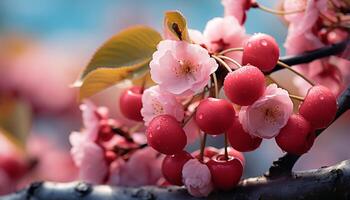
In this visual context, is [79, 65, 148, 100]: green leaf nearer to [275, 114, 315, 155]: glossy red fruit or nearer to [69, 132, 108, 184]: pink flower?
[69, 132, 108, 184]: pink flower

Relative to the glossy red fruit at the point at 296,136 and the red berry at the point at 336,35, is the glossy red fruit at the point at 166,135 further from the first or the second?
the red berry at the point at 336,35

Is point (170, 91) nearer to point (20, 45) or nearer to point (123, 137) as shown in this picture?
point (123, 137)

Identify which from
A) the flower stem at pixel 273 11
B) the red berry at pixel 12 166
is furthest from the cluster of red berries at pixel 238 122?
the red berry at pixel 12 166

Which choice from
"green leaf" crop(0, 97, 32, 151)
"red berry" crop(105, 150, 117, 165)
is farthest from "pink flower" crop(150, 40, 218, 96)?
"green leaf" crop(0, 97, 32, 151)

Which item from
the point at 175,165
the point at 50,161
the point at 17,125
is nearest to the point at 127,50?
the point at 175,165

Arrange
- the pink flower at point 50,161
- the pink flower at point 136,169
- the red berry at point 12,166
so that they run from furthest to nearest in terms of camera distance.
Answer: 1. the pink flower at point 50,161
2. the red berry at point 12,166
3. the pink flower at point 136,169

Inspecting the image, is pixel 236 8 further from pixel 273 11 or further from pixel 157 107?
pixel 157 107

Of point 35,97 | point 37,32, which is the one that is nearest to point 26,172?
point 35,97
